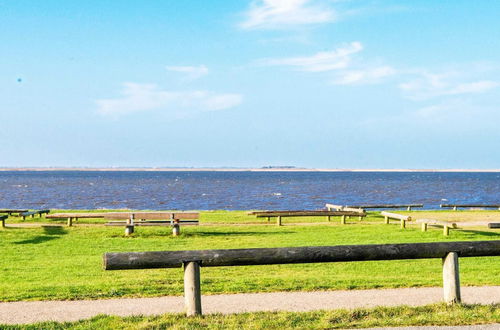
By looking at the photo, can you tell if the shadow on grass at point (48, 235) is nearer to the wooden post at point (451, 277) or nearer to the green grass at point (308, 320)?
the green grass at point (308, 320)

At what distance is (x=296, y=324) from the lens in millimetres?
6242

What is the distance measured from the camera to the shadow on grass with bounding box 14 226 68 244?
1702cm

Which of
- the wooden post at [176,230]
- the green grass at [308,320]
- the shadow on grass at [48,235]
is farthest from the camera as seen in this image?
the wooden post at [176,230]

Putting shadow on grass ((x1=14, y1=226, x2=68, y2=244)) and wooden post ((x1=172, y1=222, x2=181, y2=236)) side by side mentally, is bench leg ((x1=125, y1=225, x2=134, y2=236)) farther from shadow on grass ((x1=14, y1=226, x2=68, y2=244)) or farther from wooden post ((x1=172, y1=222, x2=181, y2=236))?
shadow on grass ((x1=14, y1=226, x2=68, y2=244))

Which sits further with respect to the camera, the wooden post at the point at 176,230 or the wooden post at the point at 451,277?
the wooden post at the point at 176,230

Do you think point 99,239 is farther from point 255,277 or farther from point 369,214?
point 369,214

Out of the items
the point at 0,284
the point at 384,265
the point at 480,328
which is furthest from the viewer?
the point at 384,265

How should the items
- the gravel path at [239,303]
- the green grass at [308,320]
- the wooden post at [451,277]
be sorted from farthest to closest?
the gravel path at [239,303] < the wooden post at [451,277] < the green grass at [308,320]

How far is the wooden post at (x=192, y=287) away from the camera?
645cm

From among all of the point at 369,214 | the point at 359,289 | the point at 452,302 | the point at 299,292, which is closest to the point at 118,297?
the point at 299,292

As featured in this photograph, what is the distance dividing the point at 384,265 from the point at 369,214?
55.5 feet

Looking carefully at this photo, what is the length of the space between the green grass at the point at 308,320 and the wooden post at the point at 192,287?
12cm

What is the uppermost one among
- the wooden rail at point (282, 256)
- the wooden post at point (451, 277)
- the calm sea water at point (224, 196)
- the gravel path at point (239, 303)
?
the wooden rail at point (282, 256)

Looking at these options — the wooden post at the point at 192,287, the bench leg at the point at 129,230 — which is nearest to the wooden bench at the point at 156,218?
the bench leg at the point at 129,230
